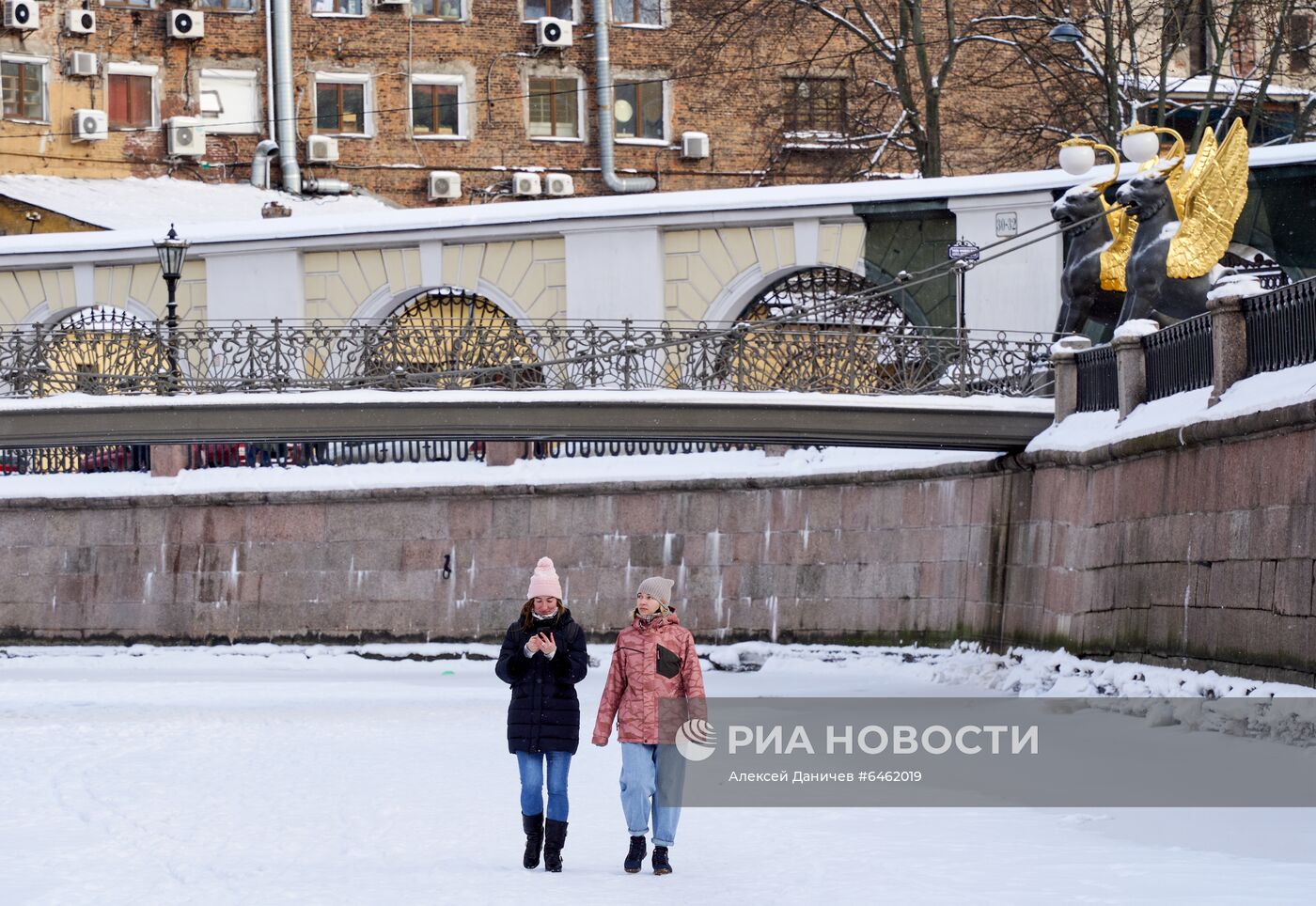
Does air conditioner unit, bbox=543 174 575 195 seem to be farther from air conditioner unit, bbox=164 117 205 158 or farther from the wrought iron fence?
the wrought iron fence

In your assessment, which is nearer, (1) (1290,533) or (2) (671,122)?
(1) (1290,533)

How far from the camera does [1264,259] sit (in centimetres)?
2731

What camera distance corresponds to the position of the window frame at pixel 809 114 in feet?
144

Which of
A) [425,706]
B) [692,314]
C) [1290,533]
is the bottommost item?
[425,706]

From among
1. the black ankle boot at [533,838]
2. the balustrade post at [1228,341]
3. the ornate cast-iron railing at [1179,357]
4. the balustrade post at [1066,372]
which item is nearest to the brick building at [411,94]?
the balustrade post at [1066,372]

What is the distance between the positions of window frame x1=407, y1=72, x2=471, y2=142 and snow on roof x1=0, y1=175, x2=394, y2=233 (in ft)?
6.06

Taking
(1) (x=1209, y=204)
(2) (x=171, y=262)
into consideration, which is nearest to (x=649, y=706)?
(1) (x=1209, y=204)

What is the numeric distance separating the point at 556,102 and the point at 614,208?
16.4 m

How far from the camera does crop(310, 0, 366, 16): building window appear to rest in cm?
4381

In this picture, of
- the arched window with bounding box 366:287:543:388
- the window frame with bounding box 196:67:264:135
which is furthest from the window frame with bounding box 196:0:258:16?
the arched window with bounding box 366:287:543:388

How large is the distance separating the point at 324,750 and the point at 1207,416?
699 cm

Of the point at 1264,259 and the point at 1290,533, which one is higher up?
the point at 1264,259

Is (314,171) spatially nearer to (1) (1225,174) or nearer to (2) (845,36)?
(2) (845,36)

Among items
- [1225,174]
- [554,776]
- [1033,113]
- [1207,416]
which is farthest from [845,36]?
[554,776]
